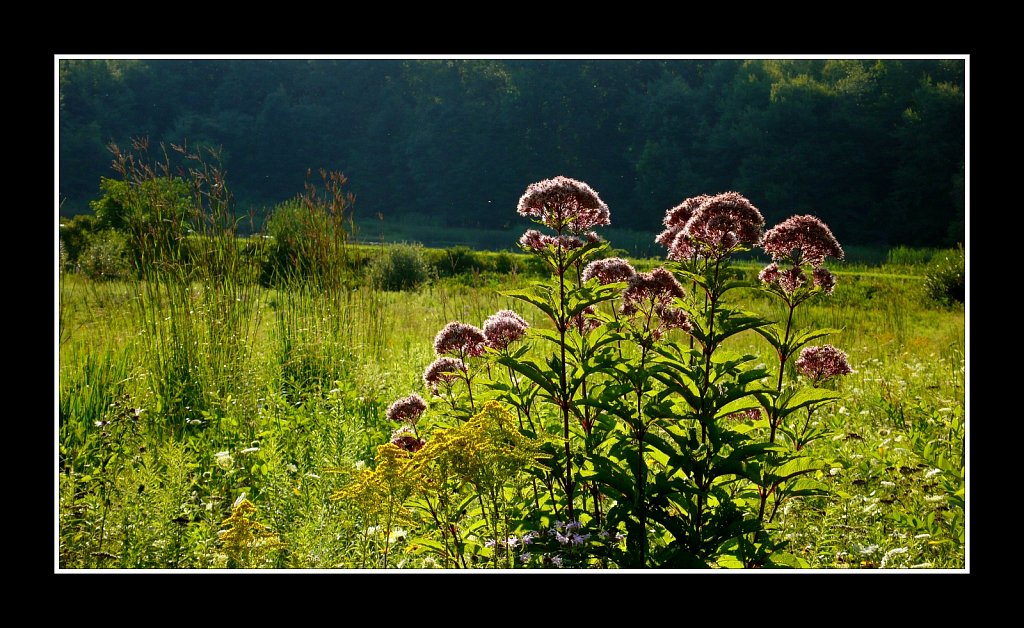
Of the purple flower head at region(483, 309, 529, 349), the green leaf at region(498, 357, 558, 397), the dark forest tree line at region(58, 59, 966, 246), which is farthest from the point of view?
the dark forest tree line at region(58, 59, 966, 246)

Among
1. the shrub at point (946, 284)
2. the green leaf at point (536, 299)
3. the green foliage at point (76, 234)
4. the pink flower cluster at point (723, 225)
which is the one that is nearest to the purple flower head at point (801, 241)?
the pink flower cluster at point (723, 225)

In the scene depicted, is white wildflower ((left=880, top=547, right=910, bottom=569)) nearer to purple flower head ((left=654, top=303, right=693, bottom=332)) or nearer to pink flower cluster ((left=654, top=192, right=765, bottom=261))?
purple flower head ((left=654, top=303, right=693, bottom=332))

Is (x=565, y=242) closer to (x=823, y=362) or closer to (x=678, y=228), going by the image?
(x=678, y=228)

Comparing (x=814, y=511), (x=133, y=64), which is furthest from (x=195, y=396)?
(x=133, y=64)

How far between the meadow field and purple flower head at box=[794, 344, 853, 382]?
31 cm

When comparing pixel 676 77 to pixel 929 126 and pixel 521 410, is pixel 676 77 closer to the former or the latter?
pixel 929 126

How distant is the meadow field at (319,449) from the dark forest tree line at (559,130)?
27.5 metres

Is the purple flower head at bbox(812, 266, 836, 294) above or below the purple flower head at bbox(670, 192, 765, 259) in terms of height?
below

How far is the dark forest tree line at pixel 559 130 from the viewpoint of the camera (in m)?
32.3

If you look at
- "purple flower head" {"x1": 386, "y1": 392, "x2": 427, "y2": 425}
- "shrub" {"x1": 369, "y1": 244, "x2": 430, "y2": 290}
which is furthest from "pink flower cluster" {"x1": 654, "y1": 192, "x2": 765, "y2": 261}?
"shrub" {"x1": 369, "y1": 244, "x2": 430, "y2": 290}

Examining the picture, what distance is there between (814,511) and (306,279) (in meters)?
4.45

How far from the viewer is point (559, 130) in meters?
41.8

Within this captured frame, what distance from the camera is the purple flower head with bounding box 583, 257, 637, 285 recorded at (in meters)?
2.68

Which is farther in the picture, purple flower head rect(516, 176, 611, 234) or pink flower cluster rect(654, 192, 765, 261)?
purple flower head rect(516, 176, 611, 234)
